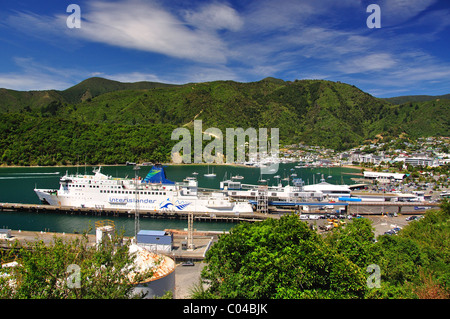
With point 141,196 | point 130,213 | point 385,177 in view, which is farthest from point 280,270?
point 385,177

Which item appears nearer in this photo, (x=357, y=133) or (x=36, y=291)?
(x=36, y=291)

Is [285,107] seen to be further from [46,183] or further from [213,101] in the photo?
[46,183]

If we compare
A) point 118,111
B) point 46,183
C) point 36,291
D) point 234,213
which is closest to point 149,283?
point 36,291

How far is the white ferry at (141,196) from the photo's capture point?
29.0 meters

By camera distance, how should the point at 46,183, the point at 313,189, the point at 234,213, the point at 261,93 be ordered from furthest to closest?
the point at 261,93 → the point at 46,183 → the point at 313,189 → the point at 234,213

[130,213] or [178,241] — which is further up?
[130,213]

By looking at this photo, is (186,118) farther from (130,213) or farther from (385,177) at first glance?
(130,213)

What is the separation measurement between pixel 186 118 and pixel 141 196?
96949mm

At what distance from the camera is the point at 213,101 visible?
13712 cm

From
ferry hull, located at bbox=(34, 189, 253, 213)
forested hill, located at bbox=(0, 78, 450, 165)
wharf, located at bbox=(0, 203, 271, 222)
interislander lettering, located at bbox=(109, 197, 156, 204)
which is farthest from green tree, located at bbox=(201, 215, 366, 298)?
forested hill, located at bbox=(0, 78, 450, 165)

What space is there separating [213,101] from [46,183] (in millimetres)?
99894

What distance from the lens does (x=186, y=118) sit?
124 metres

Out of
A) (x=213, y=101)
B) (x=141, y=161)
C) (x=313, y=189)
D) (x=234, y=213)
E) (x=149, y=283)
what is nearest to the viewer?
(x=149, y=283)

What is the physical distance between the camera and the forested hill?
256 ft
